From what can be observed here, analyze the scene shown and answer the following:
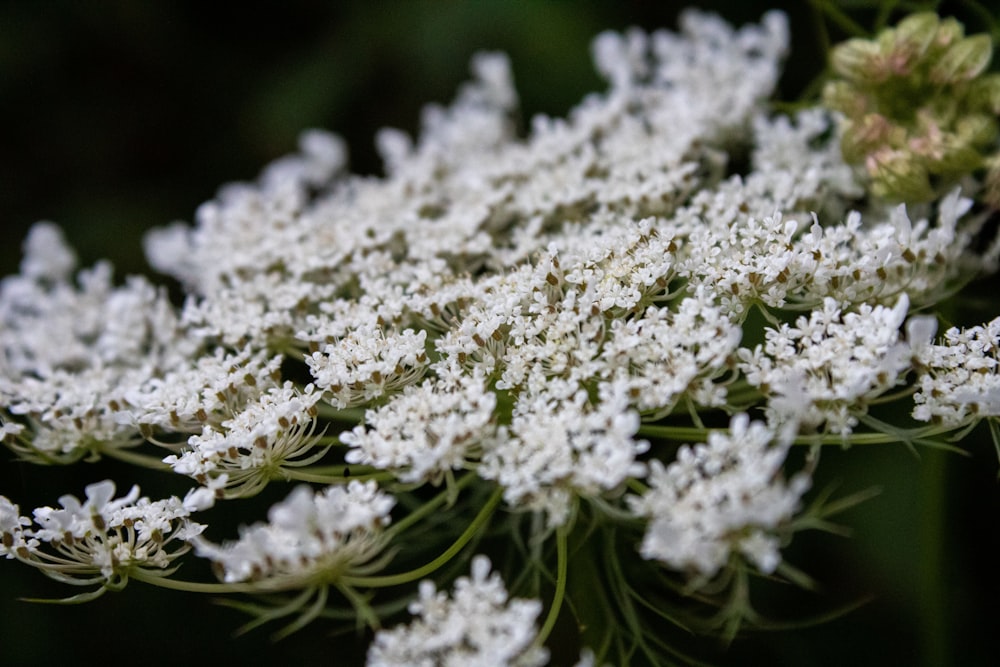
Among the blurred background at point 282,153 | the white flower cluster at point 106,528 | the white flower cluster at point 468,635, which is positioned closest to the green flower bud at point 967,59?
the blurred background at point 282,153

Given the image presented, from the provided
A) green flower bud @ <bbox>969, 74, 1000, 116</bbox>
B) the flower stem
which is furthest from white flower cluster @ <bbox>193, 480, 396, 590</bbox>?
green flower bud @ <bbox>969, 74, 1000, 116</bbox>

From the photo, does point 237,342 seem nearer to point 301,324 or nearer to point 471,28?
point 301,324

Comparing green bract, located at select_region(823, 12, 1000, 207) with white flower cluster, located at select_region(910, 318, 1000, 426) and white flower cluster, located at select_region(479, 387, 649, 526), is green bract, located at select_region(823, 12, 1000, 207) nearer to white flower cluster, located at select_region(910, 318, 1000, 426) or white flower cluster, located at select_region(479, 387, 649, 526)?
white flower cluster, located at select_region(910, 318, 1000, 426)

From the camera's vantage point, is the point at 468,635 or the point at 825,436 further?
the point at 825,436

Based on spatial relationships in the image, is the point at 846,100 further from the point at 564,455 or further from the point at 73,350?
the point at 73,350

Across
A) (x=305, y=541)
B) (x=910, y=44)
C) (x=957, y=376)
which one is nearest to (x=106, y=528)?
(x=305, y=541)

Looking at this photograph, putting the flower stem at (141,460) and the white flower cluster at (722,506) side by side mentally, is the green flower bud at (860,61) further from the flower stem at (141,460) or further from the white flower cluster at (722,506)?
the flower stem at (141,460)

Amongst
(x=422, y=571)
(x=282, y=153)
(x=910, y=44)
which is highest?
(x=282, y=153)
